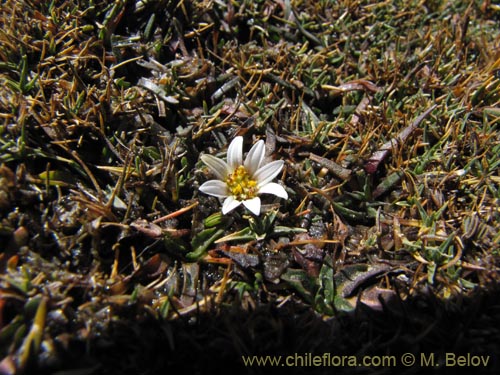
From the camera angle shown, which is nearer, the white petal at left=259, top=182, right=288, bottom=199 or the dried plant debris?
the dried plant debris

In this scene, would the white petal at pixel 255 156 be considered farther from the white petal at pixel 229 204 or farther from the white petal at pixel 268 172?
the white petal at pixel 229 204

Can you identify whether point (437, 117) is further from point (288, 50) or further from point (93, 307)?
point (93, 307)

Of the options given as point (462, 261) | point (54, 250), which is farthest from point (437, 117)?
point (54, 250)

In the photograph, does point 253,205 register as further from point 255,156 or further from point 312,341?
point 312,341

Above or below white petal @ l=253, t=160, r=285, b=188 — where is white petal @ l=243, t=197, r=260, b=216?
below

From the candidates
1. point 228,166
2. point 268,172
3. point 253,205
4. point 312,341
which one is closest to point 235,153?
point 228,166

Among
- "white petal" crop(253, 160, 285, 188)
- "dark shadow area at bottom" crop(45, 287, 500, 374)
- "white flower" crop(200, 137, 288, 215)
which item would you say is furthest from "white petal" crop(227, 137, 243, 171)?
"dark shadow area at bottom" crop(45, 287, 500, 374)

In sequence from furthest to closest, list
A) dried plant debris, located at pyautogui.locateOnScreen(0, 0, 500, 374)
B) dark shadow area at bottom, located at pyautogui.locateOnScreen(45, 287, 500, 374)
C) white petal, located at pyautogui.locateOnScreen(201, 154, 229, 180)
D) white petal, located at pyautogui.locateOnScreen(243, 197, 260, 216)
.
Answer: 1. white petal, located at pyautogui.locateOnScreen(201, 154, 229, 180)
2. white petal, located at pyautogui.locateOnScreen(243, 197, 260, 216)
3. dried plant debris, located at pyautogui.locateOnScreen(0, 0, 500, 374)
4. dark shadow area at bottom, located at pyautogui.locateOnScreen(45, 287, 500, 374)

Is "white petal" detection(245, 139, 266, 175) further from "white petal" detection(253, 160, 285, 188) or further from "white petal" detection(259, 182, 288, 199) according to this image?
"white petal" detection(259, 182, 288, 199)
